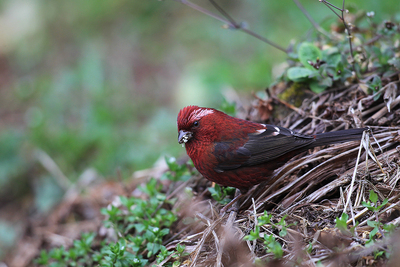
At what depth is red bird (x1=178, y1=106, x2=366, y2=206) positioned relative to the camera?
332 centimetres

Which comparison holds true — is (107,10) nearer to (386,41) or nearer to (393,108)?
(386,41)

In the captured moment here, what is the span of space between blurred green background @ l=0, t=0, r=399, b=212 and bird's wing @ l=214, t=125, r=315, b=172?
6.23 feet

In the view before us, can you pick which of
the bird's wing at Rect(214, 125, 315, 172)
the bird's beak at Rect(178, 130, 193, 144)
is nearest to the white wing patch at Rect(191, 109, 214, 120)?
the bird's beak at Rect(178, 130, 193, 144)

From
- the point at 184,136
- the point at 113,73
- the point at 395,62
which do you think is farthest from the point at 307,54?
the point at 113,73

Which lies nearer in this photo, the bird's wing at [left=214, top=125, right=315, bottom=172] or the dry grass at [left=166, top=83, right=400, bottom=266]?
the dry grass at [left=166, top=83, right=400, bottom=266]

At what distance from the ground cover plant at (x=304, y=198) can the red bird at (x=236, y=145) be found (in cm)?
Result: 14

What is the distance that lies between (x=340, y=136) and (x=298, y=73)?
102 centimetres

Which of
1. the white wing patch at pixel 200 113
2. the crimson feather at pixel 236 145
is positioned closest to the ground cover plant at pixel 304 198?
the crimson feather at pixel 236 145

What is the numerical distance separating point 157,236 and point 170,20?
7.17 meters

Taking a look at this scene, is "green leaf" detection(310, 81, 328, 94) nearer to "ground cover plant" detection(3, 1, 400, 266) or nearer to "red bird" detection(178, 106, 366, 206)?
"ground cover plant" detection(3, 1, 400, 266)

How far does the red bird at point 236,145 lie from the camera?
332cm

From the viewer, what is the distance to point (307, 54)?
153 inches

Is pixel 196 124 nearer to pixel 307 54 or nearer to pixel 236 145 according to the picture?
pixel 236 145

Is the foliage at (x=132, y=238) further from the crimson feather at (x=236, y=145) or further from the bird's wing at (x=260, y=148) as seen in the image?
the bird's wing at (x=260, y=148)
